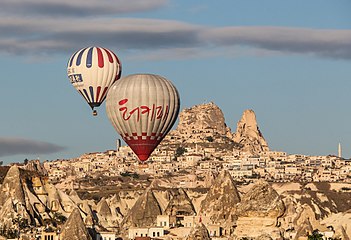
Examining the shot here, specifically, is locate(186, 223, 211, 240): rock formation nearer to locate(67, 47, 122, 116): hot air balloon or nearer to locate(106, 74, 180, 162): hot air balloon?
locate(106, 74, 180, 162): hot air balloon

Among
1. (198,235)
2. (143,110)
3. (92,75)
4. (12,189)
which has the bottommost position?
(198,235)

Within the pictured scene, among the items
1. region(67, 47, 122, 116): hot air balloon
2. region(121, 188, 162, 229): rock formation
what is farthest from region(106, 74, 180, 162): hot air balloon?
region(121, 188, 162, 229): rock formation

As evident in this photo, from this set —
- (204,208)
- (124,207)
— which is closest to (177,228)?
(204,208)

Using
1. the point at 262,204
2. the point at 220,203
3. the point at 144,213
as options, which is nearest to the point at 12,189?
the point at 220,203

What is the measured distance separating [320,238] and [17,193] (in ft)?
154

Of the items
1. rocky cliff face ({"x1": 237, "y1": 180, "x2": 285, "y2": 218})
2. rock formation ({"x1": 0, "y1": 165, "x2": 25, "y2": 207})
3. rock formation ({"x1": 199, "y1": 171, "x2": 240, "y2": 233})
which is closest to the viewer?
rocky cliff face ({"x1": 237, "y1": 180, "x2": 285, "y2": 218})

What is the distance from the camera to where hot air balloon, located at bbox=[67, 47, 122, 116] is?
329 ft

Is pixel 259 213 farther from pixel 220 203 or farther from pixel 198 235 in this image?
pixel 220 203

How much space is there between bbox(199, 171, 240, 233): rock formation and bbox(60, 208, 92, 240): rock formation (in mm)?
17288

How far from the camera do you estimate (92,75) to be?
100 meters

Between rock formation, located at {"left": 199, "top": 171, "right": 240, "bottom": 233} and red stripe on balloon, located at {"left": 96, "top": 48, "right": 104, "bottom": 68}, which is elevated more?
red stripe on balloon, located at {"left": 96, "top": 48, "right": 104, "bottom": 68}

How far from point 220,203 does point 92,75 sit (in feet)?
145

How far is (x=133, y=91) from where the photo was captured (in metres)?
95.4

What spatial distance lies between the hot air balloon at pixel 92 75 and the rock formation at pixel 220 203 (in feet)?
112
